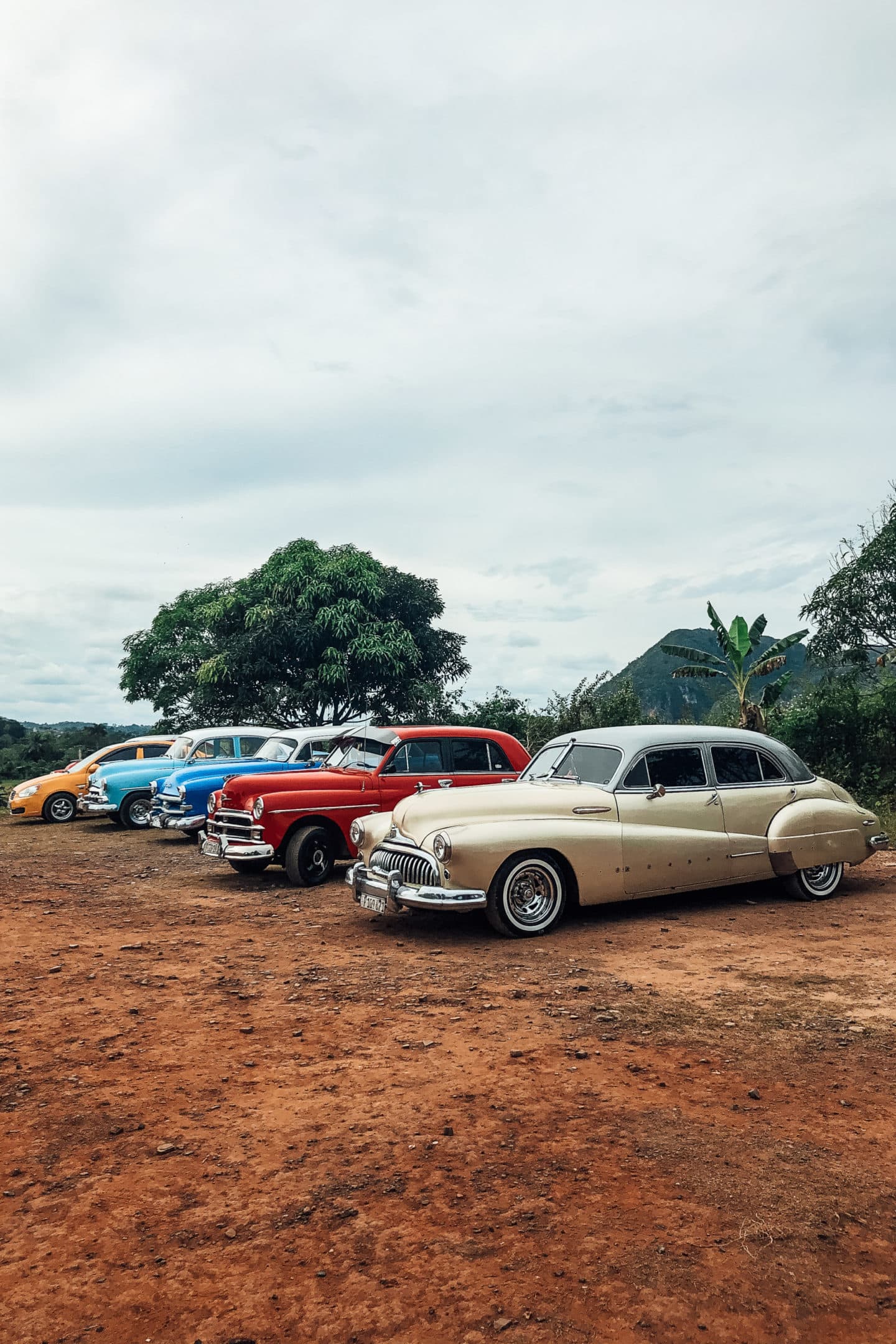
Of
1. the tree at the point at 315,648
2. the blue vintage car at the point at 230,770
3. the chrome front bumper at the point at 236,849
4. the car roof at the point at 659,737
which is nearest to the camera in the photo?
the car roof at the point at 659,737

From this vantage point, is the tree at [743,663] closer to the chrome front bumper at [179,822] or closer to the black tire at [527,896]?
the chrome front bumper at [179,822]

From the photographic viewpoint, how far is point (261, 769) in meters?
14.5

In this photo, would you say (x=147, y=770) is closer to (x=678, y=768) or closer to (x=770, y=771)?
(x=678, y=768)

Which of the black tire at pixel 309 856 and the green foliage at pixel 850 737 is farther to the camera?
the green foliage at pixel 850 737

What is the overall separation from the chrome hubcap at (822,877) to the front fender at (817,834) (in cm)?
15

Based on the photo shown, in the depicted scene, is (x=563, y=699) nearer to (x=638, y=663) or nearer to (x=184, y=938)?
(x=184, y=938)

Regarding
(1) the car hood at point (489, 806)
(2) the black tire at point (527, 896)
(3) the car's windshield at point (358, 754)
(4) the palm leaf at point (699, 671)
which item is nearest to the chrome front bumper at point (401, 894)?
(2) the black tire at point (527, 896)

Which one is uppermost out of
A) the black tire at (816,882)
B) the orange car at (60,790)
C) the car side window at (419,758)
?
the orange car at (60,790)

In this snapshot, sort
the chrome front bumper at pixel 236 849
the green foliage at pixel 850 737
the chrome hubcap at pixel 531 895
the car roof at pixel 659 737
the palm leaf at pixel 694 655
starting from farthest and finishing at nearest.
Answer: the palm leaf at pixel 694 655 < the green foliage at pixel 850 737 < the chrome front bumper at pixel 236 849 < the car roof at pixel 659 737 < the chrome hubcap at pixel 531 895

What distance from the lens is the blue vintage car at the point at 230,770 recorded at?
1440 cm

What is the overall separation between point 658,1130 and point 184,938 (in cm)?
524

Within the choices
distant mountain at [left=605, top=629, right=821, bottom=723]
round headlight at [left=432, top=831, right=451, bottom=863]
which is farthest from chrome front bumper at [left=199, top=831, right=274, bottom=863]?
distant mountain at [left=605, top=629, right=821, bottom=723]

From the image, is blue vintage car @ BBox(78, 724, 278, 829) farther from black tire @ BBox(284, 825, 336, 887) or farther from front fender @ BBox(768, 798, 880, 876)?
front fender @ BBox(768, 798, 880, 876)

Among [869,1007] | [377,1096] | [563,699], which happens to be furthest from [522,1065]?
[563,699]
